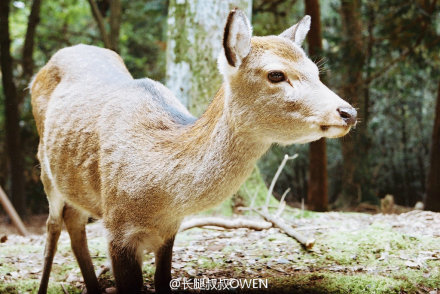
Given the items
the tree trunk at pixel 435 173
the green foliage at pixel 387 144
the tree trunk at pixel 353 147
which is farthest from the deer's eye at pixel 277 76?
the green foliage at pixel 387 144

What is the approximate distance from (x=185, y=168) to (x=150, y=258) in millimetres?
2042

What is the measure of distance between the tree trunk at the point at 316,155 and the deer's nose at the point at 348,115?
18.9ft

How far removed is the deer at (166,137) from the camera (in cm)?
282

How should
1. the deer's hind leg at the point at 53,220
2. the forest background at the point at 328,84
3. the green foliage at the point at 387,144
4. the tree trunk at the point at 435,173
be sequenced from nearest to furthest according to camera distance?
1. the deer's hind leg at the point at 53,220
2. the tree trunk at the point at 435,173
3. the forest background at the point at 328,84
4. the green foliage at the point at 387,144

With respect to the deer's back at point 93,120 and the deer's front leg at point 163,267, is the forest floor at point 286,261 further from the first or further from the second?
the deer's back at point 93,120

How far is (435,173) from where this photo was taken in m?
8.48

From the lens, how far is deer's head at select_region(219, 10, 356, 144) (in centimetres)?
271

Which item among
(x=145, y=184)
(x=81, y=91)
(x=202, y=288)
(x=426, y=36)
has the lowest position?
(x=202, y=288)

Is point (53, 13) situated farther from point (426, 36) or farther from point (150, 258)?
point (150, 258)

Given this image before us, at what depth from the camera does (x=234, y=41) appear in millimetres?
2818

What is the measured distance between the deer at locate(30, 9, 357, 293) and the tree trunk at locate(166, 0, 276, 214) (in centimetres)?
178

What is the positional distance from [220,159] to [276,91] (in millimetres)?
556

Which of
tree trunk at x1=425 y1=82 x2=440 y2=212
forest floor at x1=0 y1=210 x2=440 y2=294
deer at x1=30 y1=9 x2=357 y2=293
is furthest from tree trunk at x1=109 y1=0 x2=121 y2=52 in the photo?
tree trunk at x1=425 y1=82 x2=440 y2=212

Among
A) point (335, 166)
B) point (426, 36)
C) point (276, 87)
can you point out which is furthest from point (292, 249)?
point (335, 166)
